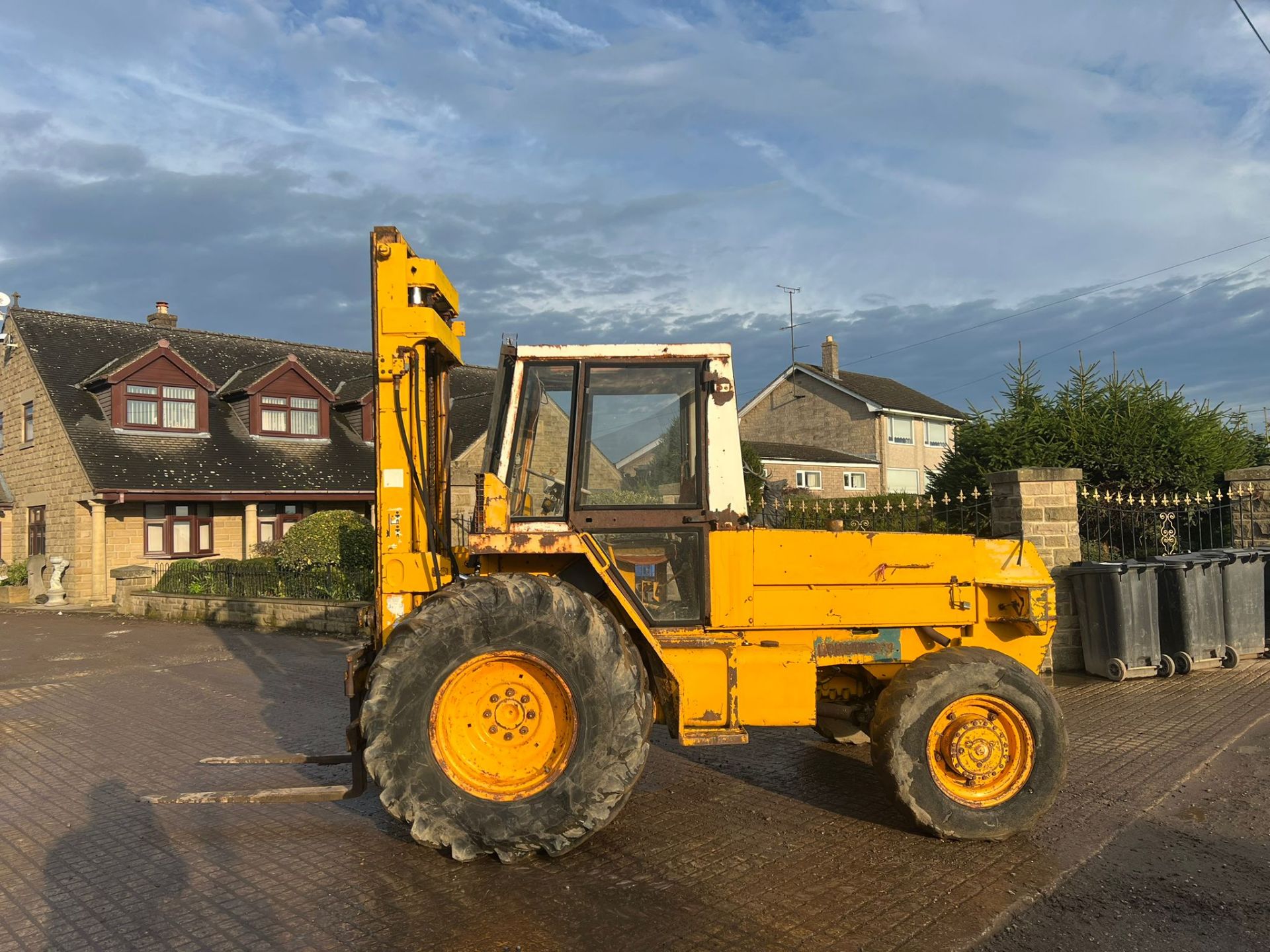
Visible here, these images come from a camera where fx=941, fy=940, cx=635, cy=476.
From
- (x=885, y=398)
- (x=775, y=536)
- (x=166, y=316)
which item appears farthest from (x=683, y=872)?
(x=885, y=398)

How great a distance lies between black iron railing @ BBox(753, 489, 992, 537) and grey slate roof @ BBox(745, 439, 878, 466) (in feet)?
69.1

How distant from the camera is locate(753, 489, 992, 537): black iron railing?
10727 mm

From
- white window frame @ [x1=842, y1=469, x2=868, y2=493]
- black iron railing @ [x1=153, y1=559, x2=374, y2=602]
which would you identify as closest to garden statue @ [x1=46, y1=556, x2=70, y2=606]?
black iron railing @ [x1=153, y1=559, x2=374, y2=602]

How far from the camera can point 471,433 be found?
80.8ft

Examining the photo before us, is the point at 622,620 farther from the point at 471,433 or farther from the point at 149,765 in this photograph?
the point at 471,433

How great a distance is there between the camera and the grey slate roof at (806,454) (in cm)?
3538

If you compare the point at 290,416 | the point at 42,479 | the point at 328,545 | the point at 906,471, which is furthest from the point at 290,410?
the point at 906,471

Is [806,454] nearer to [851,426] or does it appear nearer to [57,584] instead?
[851,426]

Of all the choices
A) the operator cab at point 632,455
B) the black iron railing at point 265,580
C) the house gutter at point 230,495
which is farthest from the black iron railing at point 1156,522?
the house gutter at point 230,495

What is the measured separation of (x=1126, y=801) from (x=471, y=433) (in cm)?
2061

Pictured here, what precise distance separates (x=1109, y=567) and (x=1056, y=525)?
695 mm

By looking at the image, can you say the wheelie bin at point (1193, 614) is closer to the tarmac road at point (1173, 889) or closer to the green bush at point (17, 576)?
the tarmac road at point (1173, 889)

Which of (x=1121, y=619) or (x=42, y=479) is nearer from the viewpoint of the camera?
(x=1121, y=619)

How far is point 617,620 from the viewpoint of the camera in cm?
489
